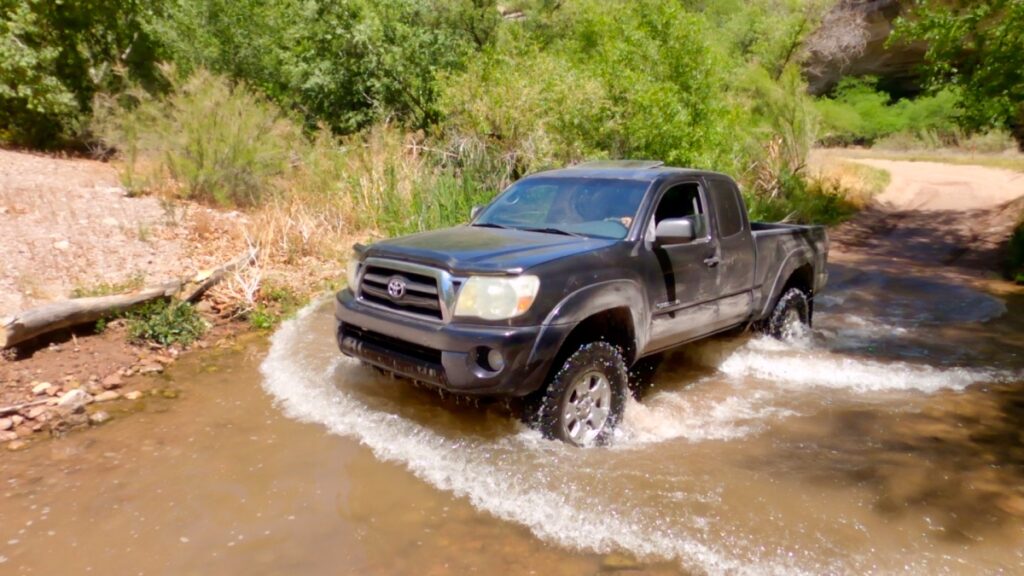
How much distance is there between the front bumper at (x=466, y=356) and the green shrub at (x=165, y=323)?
119 inches

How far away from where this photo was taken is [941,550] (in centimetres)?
375

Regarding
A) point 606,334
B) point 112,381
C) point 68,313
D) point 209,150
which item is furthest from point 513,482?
point 209,150

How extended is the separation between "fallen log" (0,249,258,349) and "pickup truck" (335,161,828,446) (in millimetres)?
2666

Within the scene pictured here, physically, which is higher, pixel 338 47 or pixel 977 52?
pixel 338 47

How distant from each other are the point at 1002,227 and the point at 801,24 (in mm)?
9233

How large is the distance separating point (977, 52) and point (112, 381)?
12336 mm

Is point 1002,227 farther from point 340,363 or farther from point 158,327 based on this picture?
point 158,327

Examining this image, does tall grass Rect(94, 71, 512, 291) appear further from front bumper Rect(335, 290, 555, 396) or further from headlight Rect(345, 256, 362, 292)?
front bumper Rect(335, 290, 555, 396)

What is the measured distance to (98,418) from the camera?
5160 mm

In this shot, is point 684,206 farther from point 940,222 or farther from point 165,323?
point 940,222

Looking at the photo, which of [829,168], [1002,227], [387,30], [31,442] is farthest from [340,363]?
[829,168]

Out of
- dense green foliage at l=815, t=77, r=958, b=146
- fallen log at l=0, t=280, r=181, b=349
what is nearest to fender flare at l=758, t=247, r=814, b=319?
fallen log at l=0, t=280, r=181, b=349

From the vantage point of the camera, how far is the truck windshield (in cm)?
530

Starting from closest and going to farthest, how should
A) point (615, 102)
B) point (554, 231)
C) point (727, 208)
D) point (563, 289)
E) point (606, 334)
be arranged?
point (563, 289), point (606, 334), point (554, 231), point (727, 208), point (615, 102)
